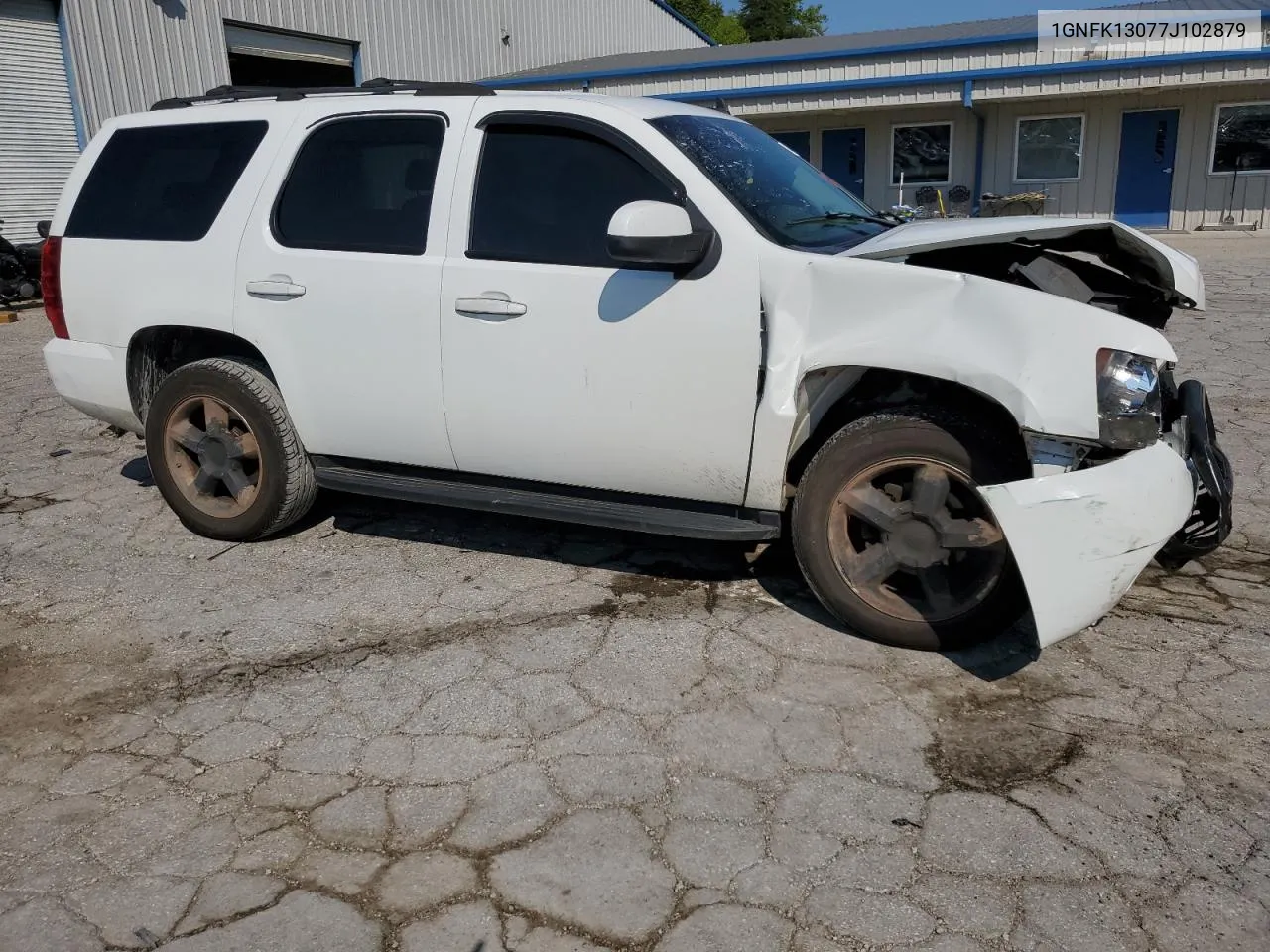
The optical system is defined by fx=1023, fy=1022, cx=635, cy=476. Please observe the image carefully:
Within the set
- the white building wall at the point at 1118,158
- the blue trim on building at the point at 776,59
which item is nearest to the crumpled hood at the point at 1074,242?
the blue trim on building at the point at 776,59

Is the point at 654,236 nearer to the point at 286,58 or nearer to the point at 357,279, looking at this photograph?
the point at 357,279

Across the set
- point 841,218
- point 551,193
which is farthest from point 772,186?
→ point 551,193

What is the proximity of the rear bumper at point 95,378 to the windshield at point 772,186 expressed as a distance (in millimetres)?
2852

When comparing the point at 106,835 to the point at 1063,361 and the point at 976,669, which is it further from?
the point at 1063,361

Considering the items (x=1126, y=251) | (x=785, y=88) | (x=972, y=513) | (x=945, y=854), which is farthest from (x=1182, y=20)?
(x=945, y=854)

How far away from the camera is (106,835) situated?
280 cm

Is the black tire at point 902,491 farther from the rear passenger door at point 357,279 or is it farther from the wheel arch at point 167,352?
the wheel arch at point 167,352

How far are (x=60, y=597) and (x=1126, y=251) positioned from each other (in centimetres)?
458

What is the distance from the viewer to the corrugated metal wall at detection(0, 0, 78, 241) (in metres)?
13.2

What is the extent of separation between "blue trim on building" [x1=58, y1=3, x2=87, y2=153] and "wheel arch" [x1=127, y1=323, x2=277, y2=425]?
1112 cm

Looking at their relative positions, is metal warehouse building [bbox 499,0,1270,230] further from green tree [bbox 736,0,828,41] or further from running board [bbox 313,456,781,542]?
green tree [bbox 736,0,828,41]

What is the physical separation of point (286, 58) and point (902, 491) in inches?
660

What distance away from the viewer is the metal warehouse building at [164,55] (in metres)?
13.5

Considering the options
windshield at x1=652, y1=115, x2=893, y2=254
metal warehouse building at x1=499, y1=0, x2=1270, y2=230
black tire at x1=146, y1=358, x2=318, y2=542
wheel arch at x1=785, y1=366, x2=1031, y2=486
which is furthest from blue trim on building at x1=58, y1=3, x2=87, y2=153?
wheel arch at x1=785, y1=366, x2=1031, y2=486
